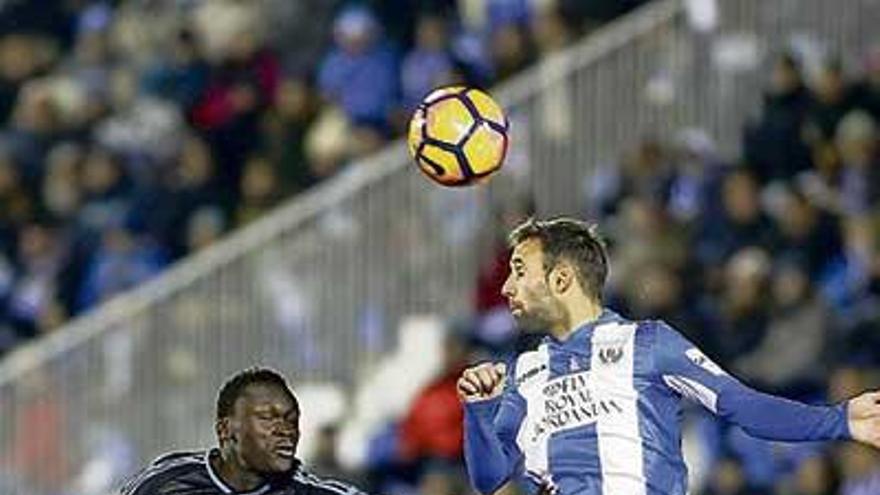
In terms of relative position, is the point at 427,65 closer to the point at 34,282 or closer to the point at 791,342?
the point at 34,282

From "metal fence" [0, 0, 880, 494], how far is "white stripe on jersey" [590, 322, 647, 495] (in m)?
6.70

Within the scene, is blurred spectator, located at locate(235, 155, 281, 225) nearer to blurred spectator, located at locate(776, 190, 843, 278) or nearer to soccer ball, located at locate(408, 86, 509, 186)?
blurred spectator, located at locate(776, 190, 843, 278)

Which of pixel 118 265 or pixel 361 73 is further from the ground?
pixel 361 73

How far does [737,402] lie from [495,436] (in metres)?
0.86

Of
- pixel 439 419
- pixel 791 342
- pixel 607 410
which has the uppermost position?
pixel 439 419

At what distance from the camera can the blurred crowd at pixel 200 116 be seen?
60.8ft

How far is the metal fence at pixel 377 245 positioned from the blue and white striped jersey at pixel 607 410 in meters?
6.55

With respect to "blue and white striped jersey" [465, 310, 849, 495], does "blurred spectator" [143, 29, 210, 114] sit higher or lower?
higher

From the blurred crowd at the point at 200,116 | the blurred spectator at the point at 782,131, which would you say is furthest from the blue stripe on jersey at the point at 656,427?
the blurred crowd at the point at 200,116

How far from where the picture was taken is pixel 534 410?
1037 centimetres

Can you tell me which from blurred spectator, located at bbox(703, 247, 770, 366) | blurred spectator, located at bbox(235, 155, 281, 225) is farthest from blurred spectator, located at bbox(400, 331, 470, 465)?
blurred spectator, located at bbox(235, 155, 281, 225)

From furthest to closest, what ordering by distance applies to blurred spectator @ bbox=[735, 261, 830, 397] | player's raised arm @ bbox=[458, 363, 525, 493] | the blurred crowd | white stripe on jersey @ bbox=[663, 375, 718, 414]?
the blurred crowd < blurred spectator @ bbox=[735, 261, 830, 397] < player's raised arm @ bbox=[458, 363, 525, 493] < white stripe on jersey @ bbox=[663, 375, 718, 414]

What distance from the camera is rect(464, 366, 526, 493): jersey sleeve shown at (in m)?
10.4

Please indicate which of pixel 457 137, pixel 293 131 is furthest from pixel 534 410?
pixel 293 131
